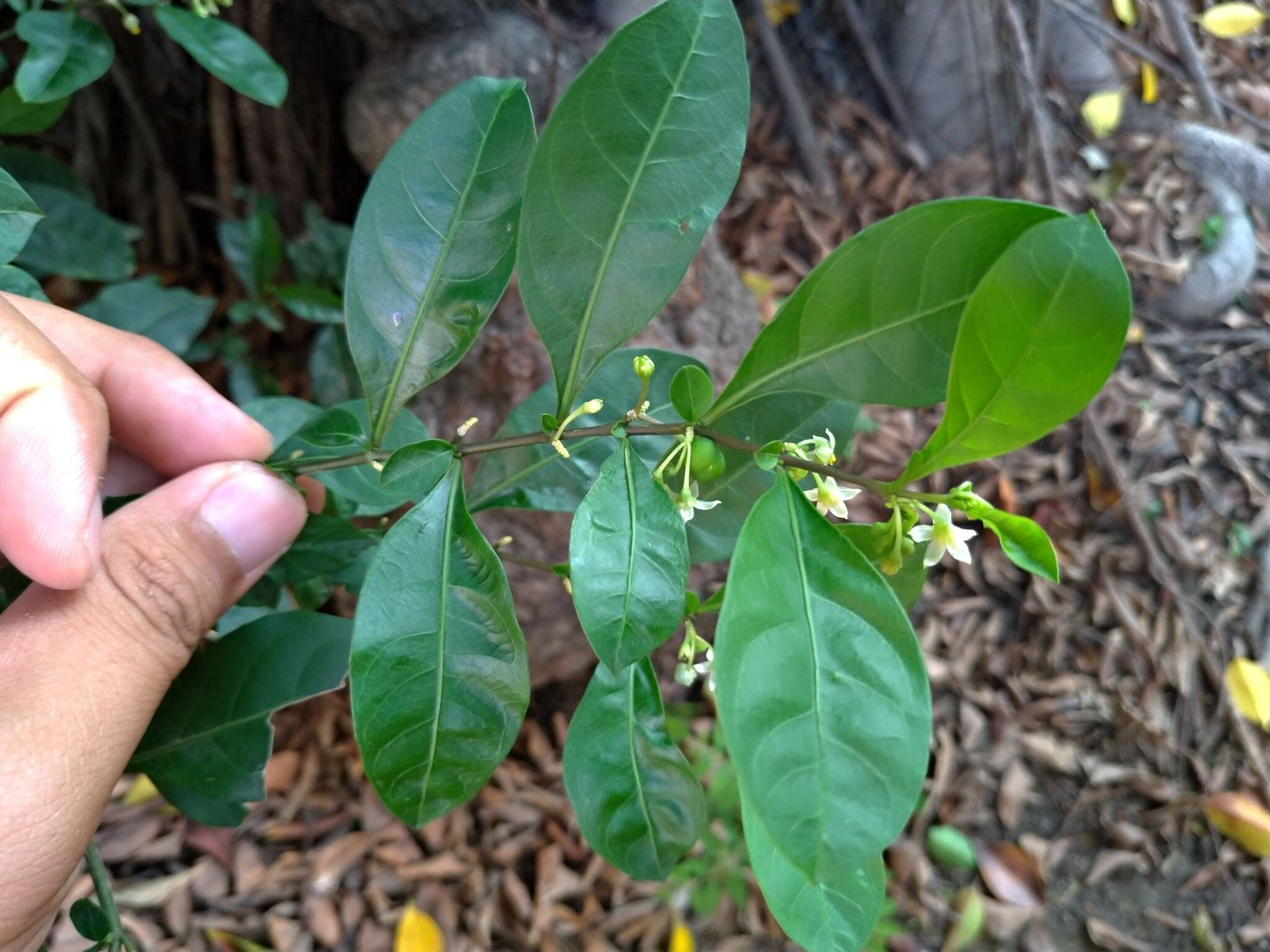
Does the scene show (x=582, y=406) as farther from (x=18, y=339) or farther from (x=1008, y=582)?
(x=1008, y=582)

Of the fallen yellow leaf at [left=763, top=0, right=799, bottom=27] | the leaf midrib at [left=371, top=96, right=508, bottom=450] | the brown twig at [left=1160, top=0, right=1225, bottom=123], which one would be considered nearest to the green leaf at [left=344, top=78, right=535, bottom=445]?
the leaf midrib at [left=371, top=96, right=508, bottom=450]

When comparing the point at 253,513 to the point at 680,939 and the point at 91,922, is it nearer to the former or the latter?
the point at 91,922

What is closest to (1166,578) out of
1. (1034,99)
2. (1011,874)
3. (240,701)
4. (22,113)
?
(1011,874)

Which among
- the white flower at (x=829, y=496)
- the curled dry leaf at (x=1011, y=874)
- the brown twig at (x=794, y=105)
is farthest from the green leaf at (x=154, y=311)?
the curled dry leaf at (x=1011, y=874)

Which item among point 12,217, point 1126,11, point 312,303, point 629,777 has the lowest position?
point 1126,11

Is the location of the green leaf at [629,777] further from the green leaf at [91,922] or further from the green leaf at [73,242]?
the green leaf at [73,242]

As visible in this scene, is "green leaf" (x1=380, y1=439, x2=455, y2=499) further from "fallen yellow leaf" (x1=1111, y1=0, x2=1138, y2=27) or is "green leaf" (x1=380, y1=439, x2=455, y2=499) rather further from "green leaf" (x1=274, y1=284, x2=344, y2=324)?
"fallen yellow leaf" (x1=1111, y1=0, x2=1138, y2=27)

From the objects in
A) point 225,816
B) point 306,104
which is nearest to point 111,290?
point 306,104
